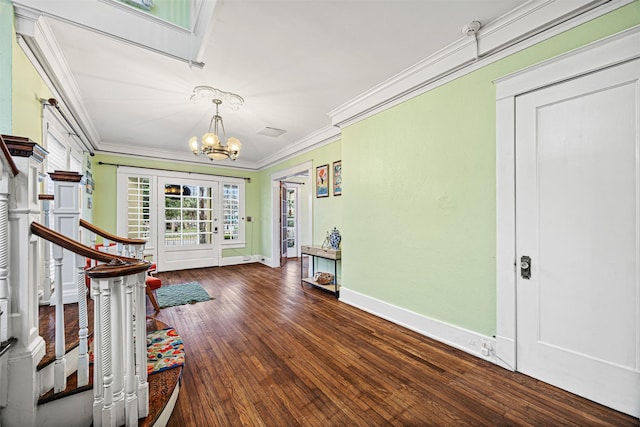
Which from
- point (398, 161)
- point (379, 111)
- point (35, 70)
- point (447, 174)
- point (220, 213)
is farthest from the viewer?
point (220, 213)

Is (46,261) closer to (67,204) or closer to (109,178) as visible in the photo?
(67,204)

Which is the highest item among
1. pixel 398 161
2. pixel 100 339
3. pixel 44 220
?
pixel 398 161

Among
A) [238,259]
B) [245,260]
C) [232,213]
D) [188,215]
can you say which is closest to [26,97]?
[188,215]

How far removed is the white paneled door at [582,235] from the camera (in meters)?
1.62

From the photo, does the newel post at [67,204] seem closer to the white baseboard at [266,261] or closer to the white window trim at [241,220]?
the white baseboard at [266,261]

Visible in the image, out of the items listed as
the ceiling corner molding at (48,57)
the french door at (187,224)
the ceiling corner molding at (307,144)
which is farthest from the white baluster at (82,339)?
the french door at (187,224)

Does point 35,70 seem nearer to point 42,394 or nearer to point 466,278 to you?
point 42,394

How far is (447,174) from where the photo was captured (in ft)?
8.29

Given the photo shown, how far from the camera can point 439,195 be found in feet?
8.52

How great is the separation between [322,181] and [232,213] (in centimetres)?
318

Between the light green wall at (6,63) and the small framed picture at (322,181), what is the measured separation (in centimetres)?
367

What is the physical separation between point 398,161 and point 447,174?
25.3 inches

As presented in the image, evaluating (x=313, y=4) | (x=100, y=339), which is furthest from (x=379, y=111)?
(x=100, y=339)

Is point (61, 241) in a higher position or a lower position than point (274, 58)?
lower
